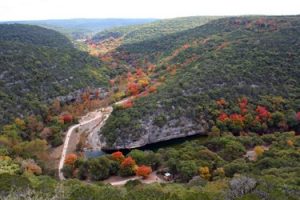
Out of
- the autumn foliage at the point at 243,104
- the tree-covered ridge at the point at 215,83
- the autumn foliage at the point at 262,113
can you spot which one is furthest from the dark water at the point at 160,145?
the autumn foliage at the point at 262,113

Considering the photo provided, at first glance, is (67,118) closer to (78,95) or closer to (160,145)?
(78,95)

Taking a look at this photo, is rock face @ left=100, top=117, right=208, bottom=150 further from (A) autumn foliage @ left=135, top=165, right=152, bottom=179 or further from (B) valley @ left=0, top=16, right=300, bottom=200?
(A) autumn foliage @ left=135, top=165, right=152, bottom=179

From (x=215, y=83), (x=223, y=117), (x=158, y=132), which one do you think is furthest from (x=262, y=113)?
(x=158, y=132)

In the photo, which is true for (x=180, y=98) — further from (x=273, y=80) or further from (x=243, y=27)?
(x=243, y=27)

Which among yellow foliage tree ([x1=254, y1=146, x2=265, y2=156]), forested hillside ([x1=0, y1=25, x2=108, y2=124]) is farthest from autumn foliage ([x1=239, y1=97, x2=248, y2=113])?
forested hillside ([x1=0, y1=25, x2=108, y2=124])

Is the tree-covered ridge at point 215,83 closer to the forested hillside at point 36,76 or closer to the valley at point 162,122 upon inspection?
the valley at point 162,122

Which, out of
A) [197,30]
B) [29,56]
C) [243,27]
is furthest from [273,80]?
[197,30]

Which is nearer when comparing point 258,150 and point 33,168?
point 33,168
